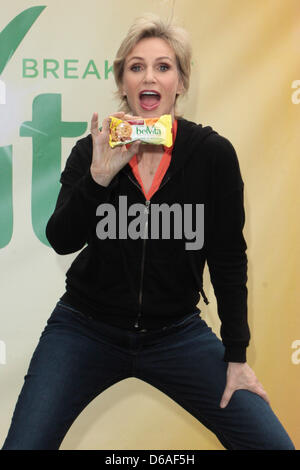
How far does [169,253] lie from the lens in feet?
4.60

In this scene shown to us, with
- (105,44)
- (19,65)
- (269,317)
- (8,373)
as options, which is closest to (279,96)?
(105,44)

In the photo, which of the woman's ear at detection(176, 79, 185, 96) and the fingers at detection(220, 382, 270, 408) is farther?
the woman's ear at detection(176, 79, 185, 96)

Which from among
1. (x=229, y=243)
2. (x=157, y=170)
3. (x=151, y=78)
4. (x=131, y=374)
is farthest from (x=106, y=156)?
(x=131, y=374)

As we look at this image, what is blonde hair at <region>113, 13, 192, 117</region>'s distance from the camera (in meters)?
1.46

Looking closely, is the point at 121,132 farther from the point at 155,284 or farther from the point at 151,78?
the point at 155,284

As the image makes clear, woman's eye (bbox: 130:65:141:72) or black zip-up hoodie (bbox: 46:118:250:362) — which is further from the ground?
woman's eye (bbox: 130:65:141:72)

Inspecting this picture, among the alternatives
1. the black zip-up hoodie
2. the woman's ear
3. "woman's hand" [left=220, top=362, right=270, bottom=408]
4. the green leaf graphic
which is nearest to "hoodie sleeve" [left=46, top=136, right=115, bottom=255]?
the black zip-up hoodie

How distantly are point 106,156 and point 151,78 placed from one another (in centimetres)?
30

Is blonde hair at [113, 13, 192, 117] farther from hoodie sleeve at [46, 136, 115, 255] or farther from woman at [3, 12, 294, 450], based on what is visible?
hoodie sleeve at [46, 136, 115, 255]

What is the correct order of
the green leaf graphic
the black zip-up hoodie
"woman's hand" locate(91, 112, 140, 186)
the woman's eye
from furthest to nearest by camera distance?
the green leaf graphic < the woman's eye < the black zip-up hoodie < "woman's hand" locate(91, 112, 140, 186)

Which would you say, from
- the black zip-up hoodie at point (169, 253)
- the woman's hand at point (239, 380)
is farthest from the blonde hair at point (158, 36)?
the woman's hand at point (239, 380)

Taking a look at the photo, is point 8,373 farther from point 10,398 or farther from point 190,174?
point 190,174

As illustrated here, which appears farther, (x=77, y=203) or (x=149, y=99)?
(x=149, y=99)

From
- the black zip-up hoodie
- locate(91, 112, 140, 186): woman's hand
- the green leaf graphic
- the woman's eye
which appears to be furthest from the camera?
the green leaf graphic
